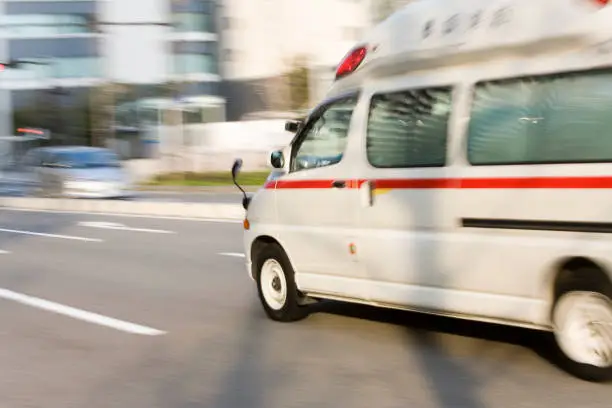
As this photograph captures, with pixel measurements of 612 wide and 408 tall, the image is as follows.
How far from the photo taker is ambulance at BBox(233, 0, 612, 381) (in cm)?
553

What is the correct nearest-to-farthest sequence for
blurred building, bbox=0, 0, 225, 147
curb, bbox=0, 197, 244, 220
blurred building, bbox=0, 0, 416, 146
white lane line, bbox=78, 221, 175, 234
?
white lane line, bbox=78, 221, 175, 234, curb, bbox=0, 197, 244, 220, blurred building, bbox=0, 0, 416, 146, blurred building, bbox=0, 0, 225, 147

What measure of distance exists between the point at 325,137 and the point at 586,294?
Answer: 2716mm

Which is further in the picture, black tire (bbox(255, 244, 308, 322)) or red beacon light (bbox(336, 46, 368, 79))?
black tire (bbox(255, 244, 308, 322))

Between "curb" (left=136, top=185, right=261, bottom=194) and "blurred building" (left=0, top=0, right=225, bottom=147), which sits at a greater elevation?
"blurred building" (left=0, top=0, right=225, bottom=147)

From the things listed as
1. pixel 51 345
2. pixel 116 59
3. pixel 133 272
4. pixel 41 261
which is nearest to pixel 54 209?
pixel 41 261

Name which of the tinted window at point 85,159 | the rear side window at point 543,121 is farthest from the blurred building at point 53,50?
the rear side window at point 543,121

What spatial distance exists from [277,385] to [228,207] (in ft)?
46.1

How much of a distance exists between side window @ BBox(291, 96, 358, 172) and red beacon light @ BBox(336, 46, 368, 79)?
0.22m

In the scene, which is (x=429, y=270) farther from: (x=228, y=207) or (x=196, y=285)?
(x=228, y=207)

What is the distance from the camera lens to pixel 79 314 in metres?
8.95

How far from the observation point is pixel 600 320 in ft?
18.2

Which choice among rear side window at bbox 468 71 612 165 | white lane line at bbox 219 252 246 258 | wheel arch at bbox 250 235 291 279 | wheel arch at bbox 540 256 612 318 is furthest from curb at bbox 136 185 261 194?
wheel arch at bbox 540 256 612 318

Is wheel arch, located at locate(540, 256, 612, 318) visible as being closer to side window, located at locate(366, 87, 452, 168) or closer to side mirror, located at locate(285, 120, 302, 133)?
side window, located at locate(366, 87, 452, 168)

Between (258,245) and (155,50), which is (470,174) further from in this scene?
(155,50)
